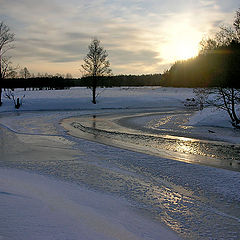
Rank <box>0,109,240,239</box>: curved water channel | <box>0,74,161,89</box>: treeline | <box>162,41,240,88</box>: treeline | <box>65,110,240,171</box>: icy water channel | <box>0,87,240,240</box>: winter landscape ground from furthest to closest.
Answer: <box>0,74,161,89</box>: treeline
<box>162,41,240,88</box>: treeline
<box>65,110,240,171</box>: icy water channel
<box>0,109,240,239</box>: curved water channel
<box>0,87,240,240</box>: winter landscape ground

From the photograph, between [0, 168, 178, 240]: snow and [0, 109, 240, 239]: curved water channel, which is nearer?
[0, 168, 178, 240]: snow

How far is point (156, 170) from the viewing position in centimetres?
881

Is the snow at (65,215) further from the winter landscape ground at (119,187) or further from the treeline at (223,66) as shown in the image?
the treeline at (223,66)

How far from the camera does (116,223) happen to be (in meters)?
4.99

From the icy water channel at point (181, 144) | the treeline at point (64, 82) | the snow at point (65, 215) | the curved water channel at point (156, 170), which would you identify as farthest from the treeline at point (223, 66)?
the treeline at point (64, 82)

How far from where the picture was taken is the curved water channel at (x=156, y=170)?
5.56m

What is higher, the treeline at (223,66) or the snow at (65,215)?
the treeline at (223,66)

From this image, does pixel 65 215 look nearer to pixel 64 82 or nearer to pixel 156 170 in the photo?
pixel 156 170

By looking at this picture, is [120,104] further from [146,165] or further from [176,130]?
[146,165]

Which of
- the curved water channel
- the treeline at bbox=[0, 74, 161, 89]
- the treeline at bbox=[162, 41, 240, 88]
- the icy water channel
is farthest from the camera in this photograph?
the treeline at bbox=[0, 74, 161, 89]

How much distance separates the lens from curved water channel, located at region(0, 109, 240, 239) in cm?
556

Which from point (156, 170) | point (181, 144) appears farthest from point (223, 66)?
point (156, 170)

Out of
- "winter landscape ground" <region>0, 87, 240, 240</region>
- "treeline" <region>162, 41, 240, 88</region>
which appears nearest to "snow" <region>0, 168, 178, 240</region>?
"winter landscape ground" <region>0, 87, 240, 240</region>

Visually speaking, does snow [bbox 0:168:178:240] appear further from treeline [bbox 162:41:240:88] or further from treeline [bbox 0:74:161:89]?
treeline [bbox 0:74:161:89]
